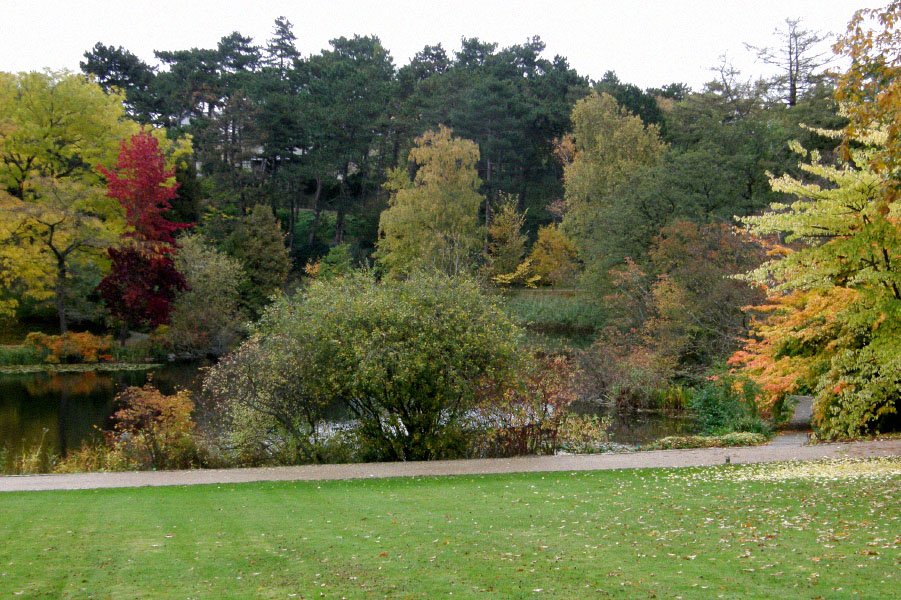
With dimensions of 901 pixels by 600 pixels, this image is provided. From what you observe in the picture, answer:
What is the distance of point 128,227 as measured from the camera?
123ft

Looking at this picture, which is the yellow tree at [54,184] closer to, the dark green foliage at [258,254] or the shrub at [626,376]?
the dark green foliage at [258,254]

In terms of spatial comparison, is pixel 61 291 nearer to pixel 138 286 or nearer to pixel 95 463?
pixel 138 286

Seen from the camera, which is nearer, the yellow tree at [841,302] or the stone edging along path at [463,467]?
the stone edging along path at [463,467]

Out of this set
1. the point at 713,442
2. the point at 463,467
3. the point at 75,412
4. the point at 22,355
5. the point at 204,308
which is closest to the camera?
the point at 463,467

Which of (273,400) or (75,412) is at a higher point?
(273,400)

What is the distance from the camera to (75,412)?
2317 cm

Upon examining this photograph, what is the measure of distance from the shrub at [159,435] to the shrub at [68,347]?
20.1 meters

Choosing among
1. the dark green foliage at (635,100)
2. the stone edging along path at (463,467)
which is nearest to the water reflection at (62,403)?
the stone edging along path at (463,467)

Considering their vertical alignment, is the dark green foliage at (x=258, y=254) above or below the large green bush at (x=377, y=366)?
above

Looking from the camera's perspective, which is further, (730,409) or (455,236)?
(455,236)

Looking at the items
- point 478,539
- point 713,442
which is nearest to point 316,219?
point 713,442

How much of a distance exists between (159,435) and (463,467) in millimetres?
6768

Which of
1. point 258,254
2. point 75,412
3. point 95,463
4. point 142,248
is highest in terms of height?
point 258,254

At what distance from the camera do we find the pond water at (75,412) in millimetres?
19438
